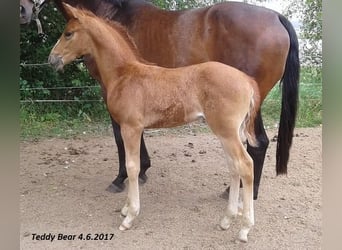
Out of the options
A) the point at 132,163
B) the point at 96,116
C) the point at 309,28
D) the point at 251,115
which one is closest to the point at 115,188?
the point at 132,163

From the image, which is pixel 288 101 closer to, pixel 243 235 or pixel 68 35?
pixel 243 235

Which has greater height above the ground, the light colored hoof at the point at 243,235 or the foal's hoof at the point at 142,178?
the light colored hoof at the point at 243,235

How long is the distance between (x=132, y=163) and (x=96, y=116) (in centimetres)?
158

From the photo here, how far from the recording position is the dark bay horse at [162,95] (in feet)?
8.45

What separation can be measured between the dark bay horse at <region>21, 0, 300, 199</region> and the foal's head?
0.47 metres

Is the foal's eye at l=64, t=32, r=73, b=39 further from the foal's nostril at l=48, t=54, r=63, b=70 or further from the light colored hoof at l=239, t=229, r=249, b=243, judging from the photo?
the light colored hoof at l=239, t=229, r=249, b=243

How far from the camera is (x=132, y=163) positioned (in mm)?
2773

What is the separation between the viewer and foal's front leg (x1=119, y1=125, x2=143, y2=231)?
2.74 meters

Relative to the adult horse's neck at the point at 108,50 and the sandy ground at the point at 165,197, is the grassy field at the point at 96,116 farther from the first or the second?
the adult horse's neck at the point at 108,50

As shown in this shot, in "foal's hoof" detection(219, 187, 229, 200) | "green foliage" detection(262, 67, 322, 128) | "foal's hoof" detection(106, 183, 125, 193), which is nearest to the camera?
"green foliage" detection(262, 67, 322, 128)

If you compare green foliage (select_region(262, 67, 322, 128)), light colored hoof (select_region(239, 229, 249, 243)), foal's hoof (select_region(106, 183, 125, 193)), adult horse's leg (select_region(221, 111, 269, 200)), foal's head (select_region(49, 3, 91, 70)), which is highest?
foal's head (select_region(49, 3, 91, 70))

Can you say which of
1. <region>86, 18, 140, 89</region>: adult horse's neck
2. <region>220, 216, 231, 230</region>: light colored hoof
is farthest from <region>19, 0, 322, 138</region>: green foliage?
<region>220, 216, 231, 230</region>: light colored hoof

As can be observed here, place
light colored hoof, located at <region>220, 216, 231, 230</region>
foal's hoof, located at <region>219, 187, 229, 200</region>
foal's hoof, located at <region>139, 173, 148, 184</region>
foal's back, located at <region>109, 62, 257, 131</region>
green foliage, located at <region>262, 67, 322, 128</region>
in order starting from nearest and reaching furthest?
foal's back, located at <region>109, 62, 257, 131</region>, light colored hoof, located at <region>220, 216, 231, 230</region>, green foliage, located at <region>262, 67, 322, 128</region>, foal's hoof, located at <region>219, 187, 229, 200</region>, foal's hoof, located at <region>139, 173, 148, 184</region>

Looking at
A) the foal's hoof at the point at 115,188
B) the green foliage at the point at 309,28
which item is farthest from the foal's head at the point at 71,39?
the green foliage at the point at 309,28
